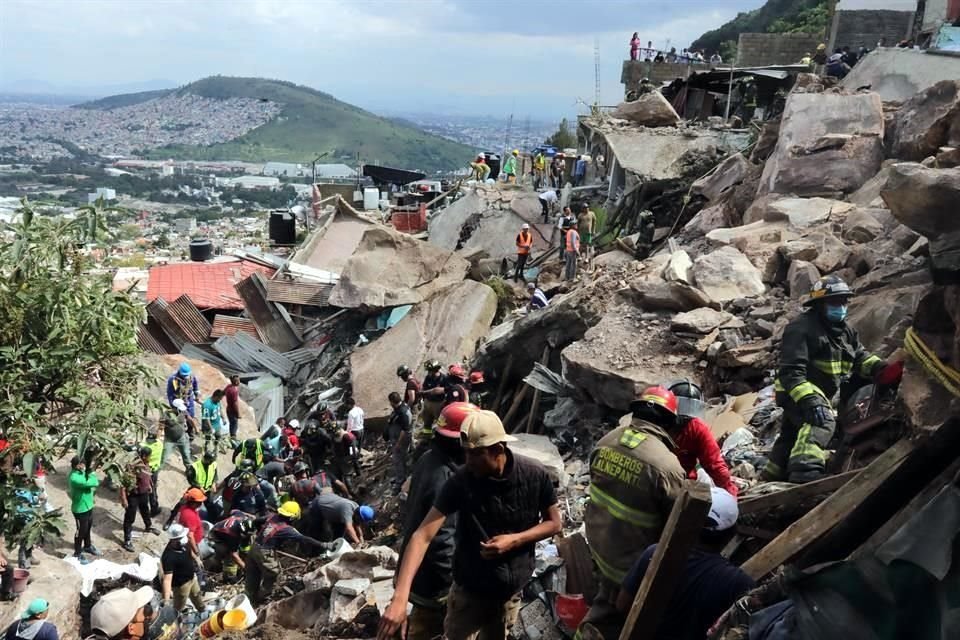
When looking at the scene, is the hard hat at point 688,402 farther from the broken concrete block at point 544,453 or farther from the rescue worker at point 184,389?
the rescue worker at point 184,389

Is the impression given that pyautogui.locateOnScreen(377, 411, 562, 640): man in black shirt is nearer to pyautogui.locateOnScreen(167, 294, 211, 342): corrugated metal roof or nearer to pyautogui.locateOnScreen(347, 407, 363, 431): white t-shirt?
pyautogui.locateOnScreen(347, 407, 363, 431): white t-shirt

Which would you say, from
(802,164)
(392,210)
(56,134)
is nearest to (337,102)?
(56,134)

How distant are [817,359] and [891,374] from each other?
51 cm

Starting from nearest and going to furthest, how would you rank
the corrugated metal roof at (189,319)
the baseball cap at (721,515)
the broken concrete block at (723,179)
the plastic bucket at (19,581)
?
1. the baseball cap at (721,515)
2. the plastic bucket at (19,581)
3. the broken concrete block at (723,179)
4. the corrugated metal roof at (189,319)

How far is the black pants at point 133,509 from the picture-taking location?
8.33 m

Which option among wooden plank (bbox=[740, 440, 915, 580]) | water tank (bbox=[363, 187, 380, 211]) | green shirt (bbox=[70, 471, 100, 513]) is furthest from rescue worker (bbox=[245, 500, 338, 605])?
water tank (bbox=[363, 187, 380, 211])

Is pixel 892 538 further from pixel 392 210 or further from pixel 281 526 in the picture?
pixel 392 210

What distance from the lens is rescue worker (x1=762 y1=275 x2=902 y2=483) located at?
4.32m

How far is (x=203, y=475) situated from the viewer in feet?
29.3

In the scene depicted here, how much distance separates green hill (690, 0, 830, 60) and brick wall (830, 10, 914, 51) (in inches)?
562

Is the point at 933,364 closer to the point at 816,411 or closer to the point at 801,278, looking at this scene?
the point at 816,411

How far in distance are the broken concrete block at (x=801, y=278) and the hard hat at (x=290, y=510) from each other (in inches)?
199

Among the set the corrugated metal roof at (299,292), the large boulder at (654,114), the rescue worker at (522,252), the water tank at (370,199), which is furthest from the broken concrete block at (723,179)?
the water tank at (370,199)

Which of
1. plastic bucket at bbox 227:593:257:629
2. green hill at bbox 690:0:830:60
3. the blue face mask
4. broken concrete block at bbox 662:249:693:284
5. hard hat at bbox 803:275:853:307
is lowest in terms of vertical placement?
plastic bucket at bbox 227:593:257:629
